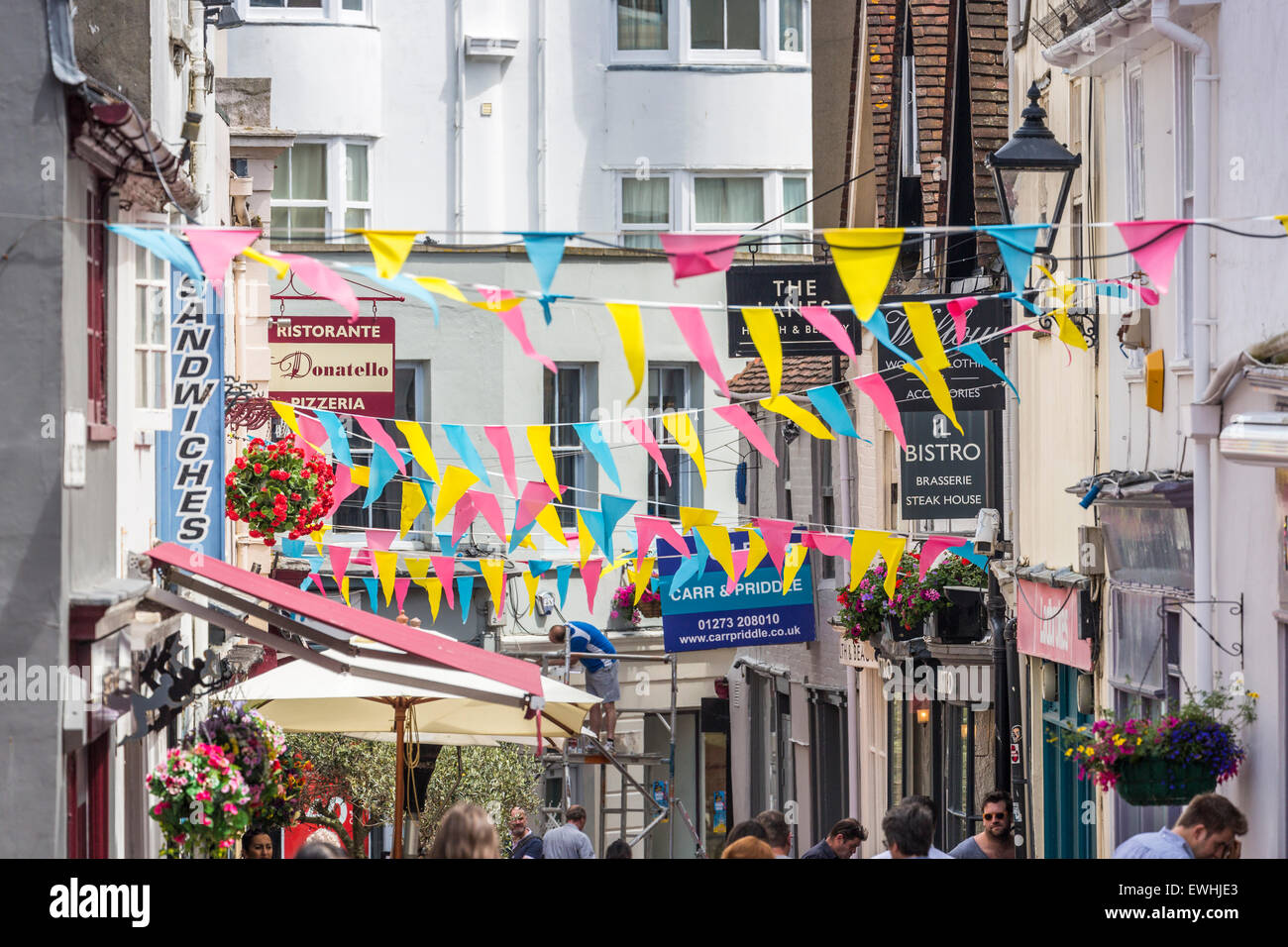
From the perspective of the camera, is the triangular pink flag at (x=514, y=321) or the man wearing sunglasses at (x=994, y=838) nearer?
the triangular pink flag at (x=514, y=321)

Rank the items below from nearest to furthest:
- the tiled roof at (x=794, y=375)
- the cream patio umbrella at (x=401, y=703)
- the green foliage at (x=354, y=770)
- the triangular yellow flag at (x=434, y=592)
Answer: the cream patio umbrella at (x=401, y=703)
the triangular yellow flag at (x=434, y=592)
the green foliage at (x=354, y=770)
the tiled roof at (x=794, y=375)

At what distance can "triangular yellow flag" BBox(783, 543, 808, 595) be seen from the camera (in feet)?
73.7

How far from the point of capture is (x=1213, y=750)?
11508 millimetres

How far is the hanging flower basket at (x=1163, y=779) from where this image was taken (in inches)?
452

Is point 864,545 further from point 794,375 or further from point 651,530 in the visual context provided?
point 794,375

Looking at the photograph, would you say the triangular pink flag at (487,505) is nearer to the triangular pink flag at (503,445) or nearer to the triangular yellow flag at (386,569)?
the triangular pink flag at (503,445)

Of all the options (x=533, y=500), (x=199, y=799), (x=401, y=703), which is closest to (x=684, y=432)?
(x=533, y=500)

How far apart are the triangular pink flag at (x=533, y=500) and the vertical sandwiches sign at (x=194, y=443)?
10.4 ft

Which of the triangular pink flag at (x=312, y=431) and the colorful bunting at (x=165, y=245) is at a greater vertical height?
the colorful bunting at (x=165, y=245)

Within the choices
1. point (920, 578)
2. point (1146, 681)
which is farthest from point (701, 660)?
point (1146, 681)

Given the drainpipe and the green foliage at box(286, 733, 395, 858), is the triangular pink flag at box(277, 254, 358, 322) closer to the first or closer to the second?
the drainpipe

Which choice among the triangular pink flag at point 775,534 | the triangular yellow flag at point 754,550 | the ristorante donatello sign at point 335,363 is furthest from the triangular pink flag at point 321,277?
the ristorante donatello sign at point 335,363

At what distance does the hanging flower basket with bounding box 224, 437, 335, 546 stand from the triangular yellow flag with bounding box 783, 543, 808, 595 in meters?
7.21
